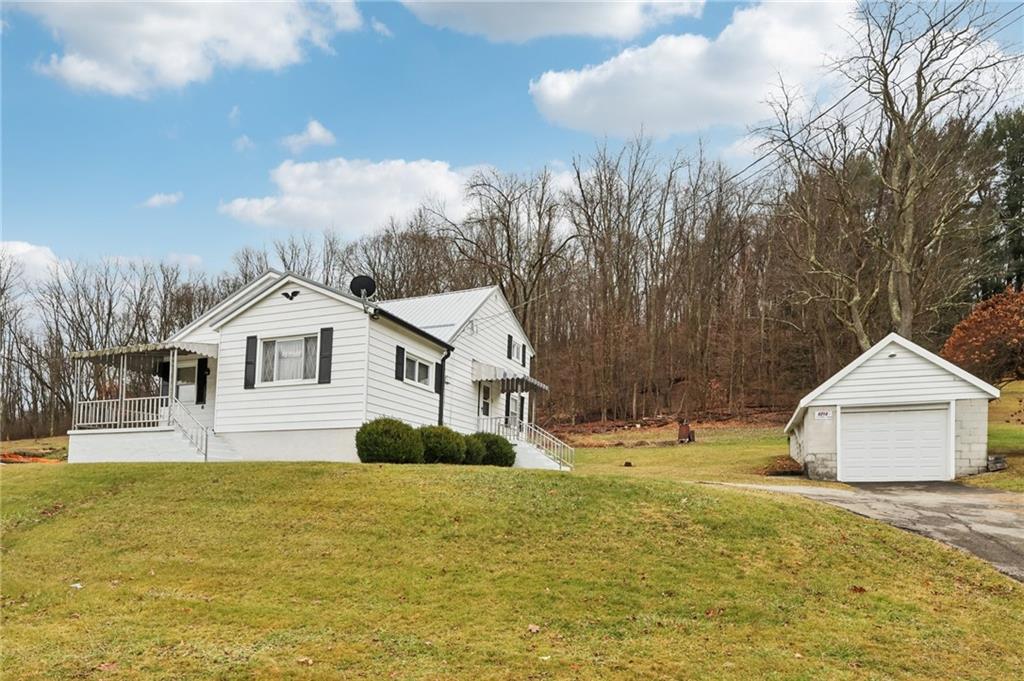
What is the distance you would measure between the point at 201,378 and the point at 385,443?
7879 millimetres

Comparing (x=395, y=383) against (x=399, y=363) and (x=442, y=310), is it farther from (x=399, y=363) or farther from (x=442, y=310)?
(x=442, y=310)

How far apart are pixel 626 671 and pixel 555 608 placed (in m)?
1.61

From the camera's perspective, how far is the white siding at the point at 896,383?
60.5 ft

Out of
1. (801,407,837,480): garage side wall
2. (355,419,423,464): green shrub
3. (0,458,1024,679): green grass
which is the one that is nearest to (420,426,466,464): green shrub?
(355,419,423,464): green shrub

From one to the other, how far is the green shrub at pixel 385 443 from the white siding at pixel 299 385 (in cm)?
147

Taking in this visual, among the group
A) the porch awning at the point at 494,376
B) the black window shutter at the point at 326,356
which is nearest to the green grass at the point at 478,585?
the black window shutter at the point at 326,356

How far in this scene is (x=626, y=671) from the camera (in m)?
5.94

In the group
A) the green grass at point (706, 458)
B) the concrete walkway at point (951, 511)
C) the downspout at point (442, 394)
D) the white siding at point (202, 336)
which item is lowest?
the green grass at point (706, 458)

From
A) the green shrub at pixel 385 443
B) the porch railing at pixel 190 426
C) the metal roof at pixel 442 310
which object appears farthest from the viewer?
the metal roof at pixel 442 310

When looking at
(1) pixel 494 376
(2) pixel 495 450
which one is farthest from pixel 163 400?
(1) pixel 494 376

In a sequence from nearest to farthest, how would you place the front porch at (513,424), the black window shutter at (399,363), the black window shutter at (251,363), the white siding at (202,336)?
the black window shutter at (251,363) < the black window shutter at (399,363) < the white siding at (202,336) < the front porch at (513,424)

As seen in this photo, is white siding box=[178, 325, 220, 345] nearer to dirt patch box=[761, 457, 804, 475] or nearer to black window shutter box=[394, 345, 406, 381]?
black window shutter box=[394, 345, 406, 381]

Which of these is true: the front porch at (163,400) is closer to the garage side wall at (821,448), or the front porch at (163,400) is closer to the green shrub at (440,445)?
the green shrub at (440,445)

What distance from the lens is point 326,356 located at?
1722cm
